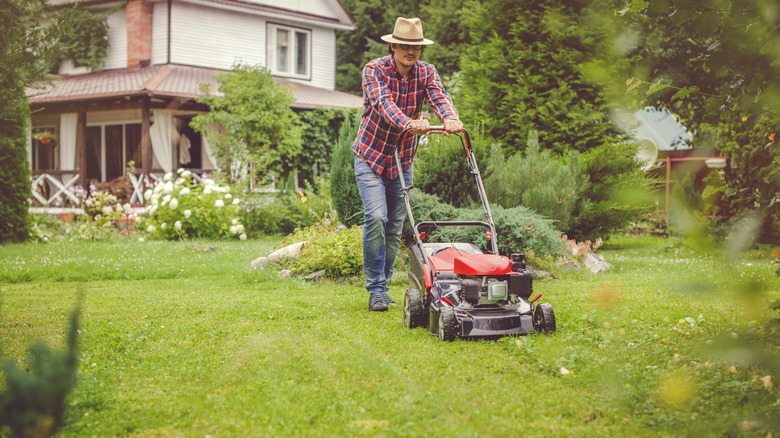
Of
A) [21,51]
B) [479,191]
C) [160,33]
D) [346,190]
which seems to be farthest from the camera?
[160,33]

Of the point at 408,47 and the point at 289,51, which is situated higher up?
the point at 289,51

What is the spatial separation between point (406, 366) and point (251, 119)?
41.0ft

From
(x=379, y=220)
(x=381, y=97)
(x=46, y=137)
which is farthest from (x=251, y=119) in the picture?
(x=381, y=97)

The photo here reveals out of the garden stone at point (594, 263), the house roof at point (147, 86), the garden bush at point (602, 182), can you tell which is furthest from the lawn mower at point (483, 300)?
the house roof at point (147, 86)

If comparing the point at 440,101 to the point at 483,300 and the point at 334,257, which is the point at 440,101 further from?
the point at 334,257

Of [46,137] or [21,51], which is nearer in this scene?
[21,51]

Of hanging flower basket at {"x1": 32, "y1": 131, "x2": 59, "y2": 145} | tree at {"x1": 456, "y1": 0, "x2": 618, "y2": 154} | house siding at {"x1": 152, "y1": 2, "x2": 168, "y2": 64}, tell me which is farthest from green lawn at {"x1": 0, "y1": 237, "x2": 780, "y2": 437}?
hanging flower basket at {"x1": 32, "y1": 131, "x2": 59, "y2": 145}

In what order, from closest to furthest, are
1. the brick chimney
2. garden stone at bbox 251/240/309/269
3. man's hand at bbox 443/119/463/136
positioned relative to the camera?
man's hand at bbox 443/119/463/136
garden stone at bbox 251/240/309/269
the brick chimney

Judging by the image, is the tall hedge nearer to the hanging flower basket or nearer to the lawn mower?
the lawn mower

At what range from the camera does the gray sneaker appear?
5273mm

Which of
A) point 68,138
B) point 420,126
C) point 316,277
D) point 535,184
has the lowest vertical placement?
point 316,277

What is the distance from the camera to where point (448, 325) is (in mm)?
4027

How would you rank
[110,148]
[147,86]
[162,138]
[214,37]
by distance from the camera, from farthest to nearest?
[110,148] < [214,37] < [162,138] < [147,86]

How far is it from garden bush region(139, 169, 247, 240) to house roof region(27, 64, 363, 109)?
4.26m
